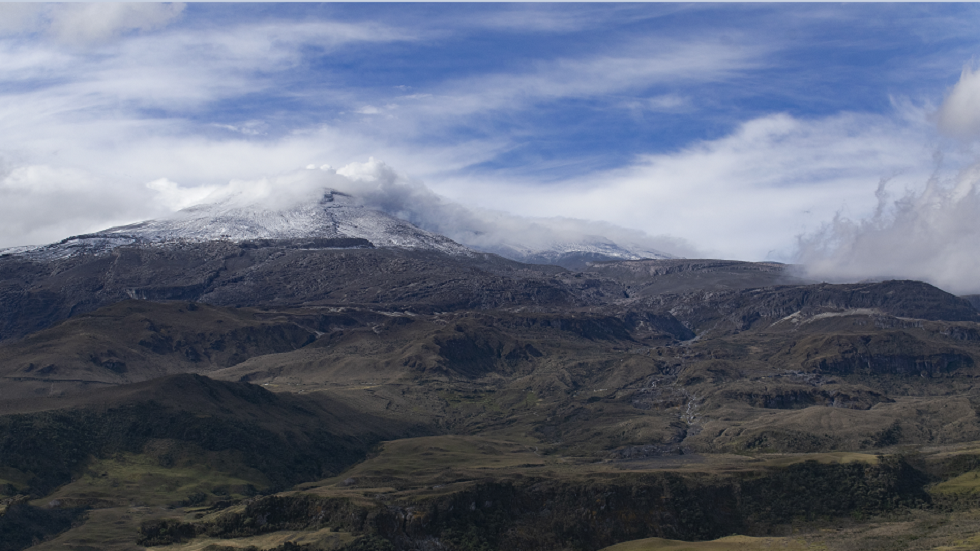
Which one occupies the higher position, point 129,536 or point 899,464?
point 899,464

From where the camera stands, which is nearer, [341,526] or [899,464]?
[341,526]

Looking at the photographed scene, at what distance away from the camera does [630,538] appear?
155875 millimetres

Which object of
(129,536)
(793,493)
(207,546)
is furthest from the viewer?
(793,493)

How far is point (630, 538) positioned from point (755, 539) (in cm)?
1985

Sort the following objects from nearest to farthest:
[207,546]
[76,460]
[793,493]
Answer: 1. [207,546]
2. [793,493]
3. [76,460]

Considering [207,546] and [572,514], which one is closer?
[207,546]

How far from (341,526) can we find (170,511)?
42690 millimetres

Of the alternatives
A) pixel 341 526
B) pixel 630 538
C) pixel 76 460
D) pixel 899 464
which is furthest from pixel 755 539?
pixel 76 460

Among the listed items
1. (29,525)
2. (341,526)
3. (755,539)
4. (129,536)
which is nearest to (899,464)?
(755,539)

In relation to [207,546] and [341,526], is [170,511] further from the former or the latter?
[341,526]

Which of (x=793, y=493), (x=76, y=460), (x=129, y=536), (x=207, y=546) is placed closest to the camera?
(x=207, y=546)

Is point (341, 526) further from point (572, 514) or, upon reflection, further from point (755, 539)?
point (755, 539)

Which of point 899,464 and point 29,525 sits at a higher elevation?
point 899,464

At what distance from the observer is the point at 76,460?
647ft
